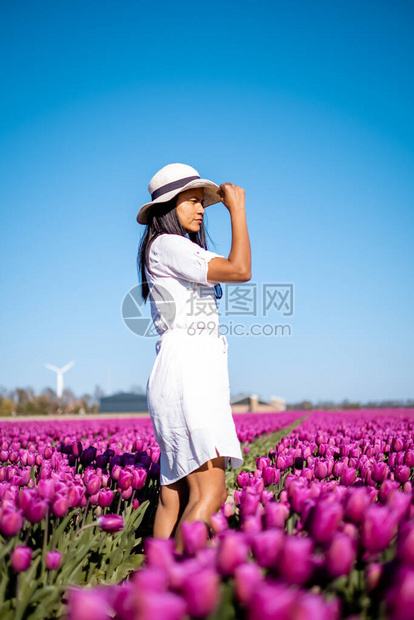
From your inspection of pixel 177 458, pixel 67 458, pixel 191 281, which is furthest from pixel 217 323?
pixel 67 458

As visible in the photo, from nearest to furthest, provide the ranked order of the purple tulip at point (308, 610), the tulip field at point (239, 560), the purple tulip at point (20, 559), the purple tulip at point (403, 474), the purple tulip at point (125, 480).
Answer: the purple tulip at point (308, 610) → the tulip field at point (239, 560) → the purple tulip at point (20, 559) → the purple tulip at point (403, 474) → the purple tulip at point (125, 480)

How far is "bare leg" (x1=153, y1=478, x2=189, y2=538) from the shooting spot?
2.85m

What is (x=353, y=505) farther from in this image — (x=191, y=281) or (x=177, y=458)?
(x=191, y=281)

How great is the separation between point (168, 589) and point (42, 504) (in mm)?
1083

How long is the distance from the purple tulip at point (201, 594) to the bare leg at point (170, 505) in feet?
5.80

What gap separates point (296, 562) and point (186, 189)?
7.92 ft

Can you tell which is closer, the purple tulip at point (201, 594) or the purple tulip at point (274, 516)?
the purple tulip at point (201, 594)

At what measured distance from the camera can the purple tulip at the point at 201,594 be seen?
1.14 metres

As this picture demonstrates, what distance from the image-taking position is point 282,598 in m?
1.06

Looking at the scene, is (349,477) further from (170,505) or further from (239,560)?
(239,560)

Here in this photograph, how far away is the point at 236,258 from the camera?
8.59 ft

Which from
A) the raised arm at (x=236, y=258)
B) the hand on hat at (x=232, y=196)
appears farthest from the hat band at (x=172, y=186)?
the raised arm at (x=236, y=258)

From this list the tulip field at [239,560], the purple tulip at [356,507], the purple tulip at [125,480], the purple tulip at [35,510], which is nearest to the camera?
the tulip field at [239,560]

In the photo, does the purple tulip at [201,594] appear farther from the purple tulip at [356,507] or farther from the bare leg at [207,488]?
the bare leg at [207,488]
